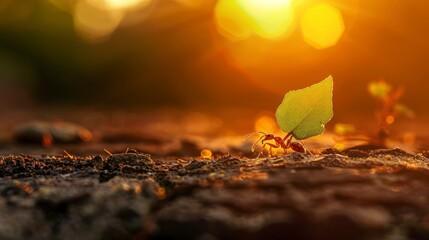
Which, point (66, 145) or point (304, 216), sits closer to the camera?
point (304, 216)

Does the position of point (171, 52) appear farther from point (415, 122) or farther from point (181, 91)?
point (415, 122)

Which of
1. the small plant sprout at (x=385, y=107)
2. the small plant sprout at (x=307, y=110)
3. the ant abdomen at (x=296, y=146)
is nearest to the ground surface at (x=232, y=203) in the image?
the small plant sprout at (x=307, y=110)

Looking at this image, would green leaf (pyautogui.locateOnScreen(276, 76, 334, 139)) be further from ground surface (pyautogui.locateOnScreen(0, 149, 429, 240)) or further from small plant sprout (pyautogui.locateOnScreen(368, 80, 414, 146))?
small plant sprout (pyautogui.locateOnScreen(368, 80, 414, 146))

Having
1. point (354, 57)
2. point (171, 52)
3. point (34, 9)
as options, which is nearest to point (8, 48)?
point (34, 9)

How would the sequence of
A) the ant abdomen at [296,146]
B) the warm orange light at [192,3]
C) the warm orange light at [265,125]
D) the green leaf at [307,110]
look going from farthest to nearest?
the warm orange light at [192,3] < the warm orange light at [265,125] < the ant abdomen at [296,146] < the green leaf at [307,110]

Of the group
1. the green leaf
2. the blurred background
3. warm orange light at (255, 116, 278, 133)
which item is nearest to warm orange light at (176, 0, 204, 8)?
the blurred background

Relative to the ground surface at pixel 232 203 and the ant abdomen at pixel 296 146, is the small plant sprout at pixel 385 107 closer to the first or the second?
the ant abdomen at pixel 296 146

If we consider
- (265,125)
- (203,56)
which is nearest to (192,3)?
(203,56)
